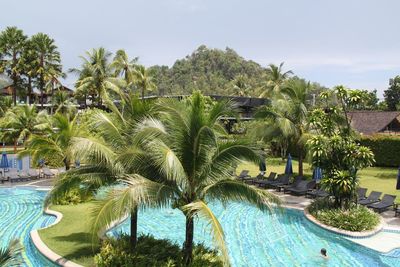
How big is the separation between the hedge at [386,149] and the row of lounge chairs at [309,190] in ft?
33.8

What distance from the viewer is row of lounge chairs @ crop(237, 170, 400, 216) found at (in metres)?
16.9

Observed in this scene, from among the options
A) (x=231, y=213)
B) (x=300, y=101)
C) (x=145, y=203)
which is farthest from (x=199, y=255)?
(x=300, y=101)

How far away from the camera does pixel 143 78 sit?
138 ft

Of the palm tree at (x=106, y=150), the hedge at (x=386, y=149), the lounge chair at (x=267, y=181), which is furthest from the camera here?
the hedge at (x=386, y=149)

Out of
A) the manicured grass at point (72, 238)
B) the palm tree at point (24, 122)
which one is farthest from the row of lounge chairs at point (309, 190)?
the palm tree at point (24, 122)

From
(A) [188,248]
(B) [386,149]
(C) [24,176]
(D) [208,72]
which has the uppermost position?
(D) [208,72]

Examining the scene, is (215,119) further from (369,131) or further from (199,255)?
(369,131)

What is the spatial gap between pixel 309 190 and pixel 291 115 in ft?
14.8

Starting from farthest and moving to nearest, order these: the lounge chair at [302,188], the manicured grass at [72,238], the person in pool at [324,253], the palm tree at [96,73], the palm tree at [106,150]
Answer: the palm tree at [96,73]
the lounge chair at [302,188]
the person in pool at [324,253]
the manicured grass at [72,238]
the palm tree at [106,150]

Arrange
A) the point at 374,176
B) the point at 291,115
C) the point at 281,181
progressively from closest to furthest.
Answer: the point at 281,181 → the point at 291,115 → the point at 374,176

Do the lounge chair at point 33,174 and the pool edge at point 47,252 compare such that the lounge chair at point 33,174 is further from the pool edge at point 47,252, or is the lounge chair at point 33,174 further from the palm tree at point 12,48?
the palm tree at point 12,48

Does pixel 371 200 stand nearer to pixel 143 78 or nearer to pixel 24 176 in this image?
pixel 24 176

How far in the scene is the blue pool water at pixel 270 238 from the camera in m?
12.1

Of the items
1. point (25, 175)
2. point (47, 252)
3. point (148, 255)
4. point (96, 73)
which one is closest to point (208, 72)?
point (96, 73)
